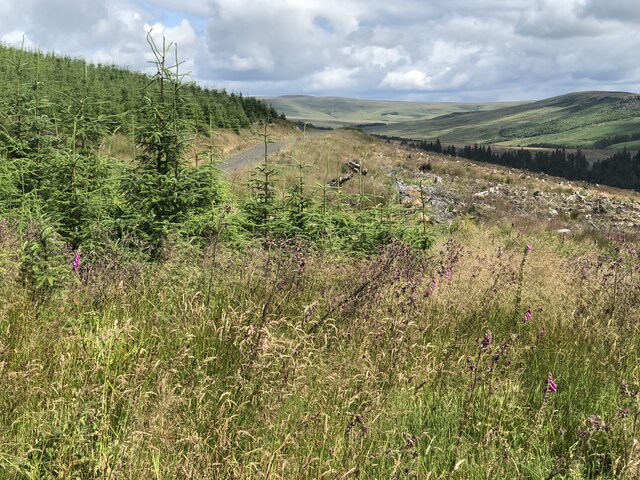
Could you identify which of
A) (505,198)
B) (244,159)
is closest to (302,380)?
(505,198)

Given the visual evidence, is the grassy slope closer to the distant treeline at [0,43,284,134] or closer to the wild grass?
the wild grass

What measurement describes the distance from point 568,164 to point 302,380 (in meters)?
95.3

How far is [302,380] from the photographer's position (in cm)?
319

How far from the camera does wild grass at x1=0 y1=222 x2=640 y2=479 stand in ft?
7.80

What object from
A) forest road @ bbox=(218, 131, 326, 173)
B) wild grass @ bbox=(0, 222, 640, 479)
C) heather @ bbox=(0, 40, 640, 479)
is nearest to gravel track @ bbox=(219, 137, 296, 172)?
forest road @ bbox=(218, 131, 326, 173)

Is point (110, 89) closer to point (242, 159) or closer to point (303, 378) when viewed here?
point (242, 159)

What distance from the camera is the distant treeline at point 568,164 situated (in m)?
79.8

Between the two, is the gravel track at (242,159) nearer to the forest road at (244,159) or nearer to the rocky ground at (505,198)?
the forest road at (244,159)

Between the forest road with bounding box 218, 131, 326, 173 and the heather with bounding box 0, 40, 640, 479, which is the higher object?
the forest road with bounding box 218, 131, 326, 173

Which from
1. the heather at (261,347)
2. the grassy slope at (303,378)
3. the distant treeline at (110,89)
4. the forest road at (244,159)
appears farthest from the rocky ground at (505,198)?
the grassy slope at (303,378)

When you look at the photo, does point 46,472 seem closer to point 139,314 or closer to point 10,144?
point 139,314

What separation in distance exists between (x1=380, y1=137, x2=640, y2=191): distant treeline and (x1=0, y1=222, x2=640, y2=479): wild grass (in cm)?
7446

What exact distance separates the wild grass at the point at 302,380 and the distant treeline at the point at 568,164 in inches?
2932

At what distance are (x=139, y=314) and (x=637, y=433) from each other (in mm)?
3737
